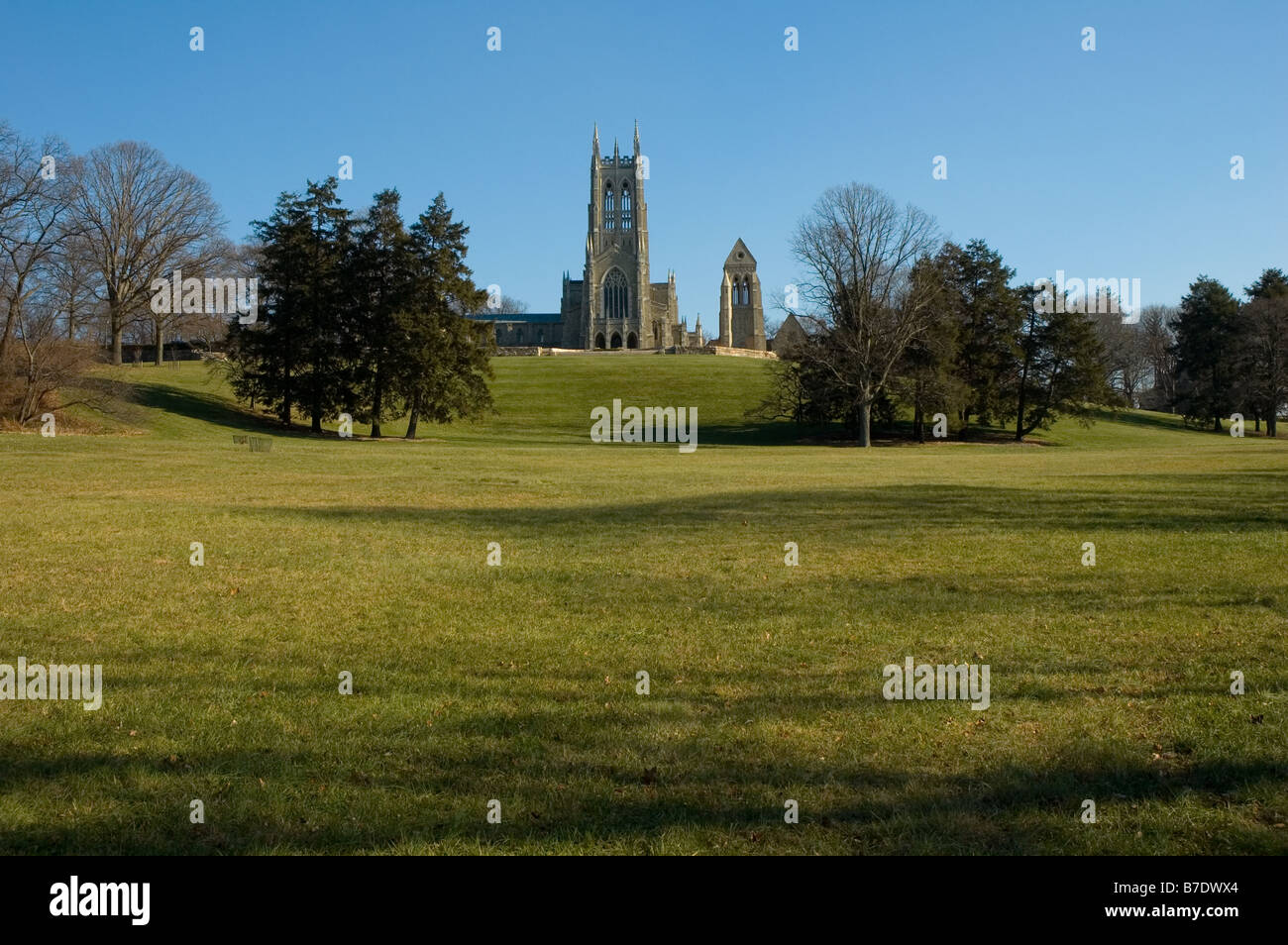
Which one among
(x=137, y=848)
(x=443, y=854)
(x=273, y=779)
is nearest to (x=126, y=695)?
(x=273, y=779)

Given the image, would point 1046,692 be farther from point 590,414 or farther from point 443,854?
point 590,414

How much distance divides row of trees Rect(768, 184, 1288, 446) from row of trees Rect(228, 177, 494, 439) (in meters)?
19.7

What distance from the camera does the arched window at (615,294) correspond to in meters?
151

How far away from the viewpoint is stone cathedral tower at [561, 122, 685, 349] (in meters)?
150

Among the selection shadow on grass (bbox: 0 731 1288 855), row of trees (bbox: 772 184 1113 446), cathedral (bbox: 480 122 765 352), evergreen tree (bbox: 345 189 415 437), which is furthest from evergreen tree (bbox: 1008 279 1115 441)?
cathedral (bbox: 480 122 765 352)

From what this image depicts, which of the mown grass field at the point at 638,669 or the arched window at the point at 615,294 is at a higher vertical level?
the arched window at the point at 615,294

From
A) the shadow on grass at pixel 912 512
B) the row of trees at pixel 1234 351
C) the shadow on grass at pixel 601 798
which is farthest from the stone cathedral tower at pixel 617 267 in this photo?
the shadow on grass at pixel 601 798

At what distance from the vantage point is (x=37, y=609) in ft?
33.4

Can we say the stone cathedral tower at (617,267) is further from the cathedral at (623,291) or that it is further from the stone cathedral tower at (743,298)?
the stone cathedral tower at (743,298)

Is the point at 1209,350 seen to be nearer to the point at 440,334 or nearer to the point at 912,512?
the point at 440,334

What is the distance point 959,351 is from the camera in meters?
60.1

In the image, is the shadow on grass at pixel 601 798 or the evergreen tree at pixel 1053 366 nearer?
the shadow on grass at pixel 601 798

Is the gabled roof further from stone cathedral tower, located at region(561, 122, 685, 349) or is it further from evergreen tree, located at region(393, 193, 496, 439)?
evergreen tree, located at region(393, 193, 496, 439)
